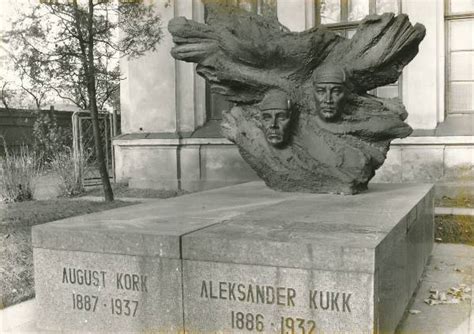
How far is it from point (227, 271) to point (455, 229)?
17.5ft

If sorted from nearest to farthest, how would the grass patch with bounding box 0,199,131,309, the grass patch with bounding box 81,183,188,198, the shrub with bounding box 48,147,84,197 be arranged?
the grass patch with bounding box 0,199,131,309
the grass patch with bounding box 81,183,188,198
the shrub with bounding box 48,147,84,197

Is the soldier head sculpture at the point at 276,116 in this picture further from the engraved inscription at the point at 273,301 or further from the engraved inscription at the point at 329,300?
the engraved inscription at the point at 329,300

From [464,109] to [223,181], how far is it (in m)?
5.14

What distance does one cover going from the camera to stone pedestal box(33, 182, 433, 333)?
344 cm

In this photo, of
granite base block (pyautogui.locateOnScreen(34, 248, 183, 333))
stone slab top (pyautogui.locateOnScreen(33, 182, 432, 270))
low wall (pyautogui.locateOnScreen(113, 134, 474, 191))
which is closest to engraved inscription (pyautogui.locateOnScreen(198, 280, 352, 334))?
stone slab top (pyautogui.locateOnScreen(33, 182, 432, 270))

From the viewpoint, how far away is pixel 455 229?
796 centimetres

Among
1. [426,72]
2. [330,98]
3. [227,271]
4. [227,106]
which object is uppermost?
[426,72]

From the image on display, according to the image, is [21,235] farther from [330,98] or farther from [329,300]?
[329,300]

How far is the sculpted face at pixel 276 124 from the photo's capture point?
5.78 meters

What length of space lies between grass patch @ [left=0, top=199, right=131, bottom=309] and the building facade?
7.87 ft

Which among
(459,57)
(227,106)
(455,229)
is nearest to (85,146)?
(227,106)

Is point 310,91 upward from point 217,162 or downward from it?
upward

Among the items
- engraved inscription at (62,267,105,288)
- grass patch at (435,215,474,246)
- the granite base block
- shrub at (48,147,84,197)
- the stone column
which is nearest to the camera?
the granite base block

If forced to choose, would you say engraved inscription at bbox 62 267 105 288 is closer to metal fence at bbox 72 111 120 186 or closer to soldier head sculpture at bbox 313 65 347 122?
soldier head sculpture at bbox 313 65 347 122
